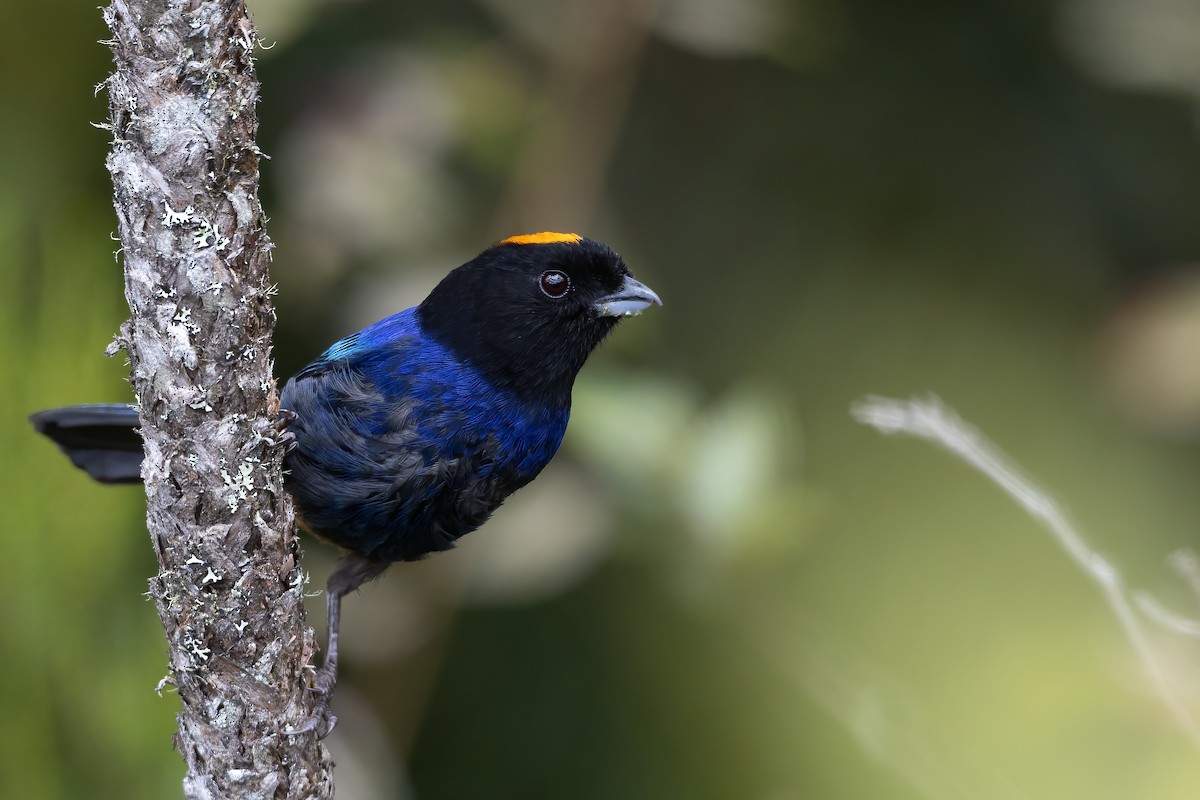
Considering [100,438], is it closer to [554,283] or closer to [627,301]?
[554,283]

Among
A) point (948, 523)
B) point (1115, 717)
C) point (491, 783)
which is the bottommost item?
point (491, 783)

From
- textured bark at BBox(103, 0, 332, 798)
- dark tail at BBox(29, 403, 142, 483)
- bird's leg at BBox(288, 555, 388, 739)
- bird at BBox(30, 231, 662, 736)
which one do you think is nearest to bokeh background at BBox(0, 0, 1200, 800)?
dark tail at BBox(29, 403, 142, 483)

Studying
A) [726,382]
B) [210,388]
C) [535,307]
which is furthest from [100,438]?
[726,382]

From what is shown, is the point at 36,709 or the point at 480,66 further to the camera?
the point at 480,66

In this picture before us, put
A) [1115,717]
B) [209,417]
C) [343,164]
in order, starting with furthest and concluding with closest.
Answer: [343,164] < [1115,717] < [209,417]

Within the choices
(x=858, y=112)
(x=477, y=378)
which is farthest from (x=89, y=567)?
(x=858, y=112)

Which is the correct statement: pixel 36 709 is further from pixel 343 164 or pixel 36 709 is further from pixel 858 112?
pixel 858 112
